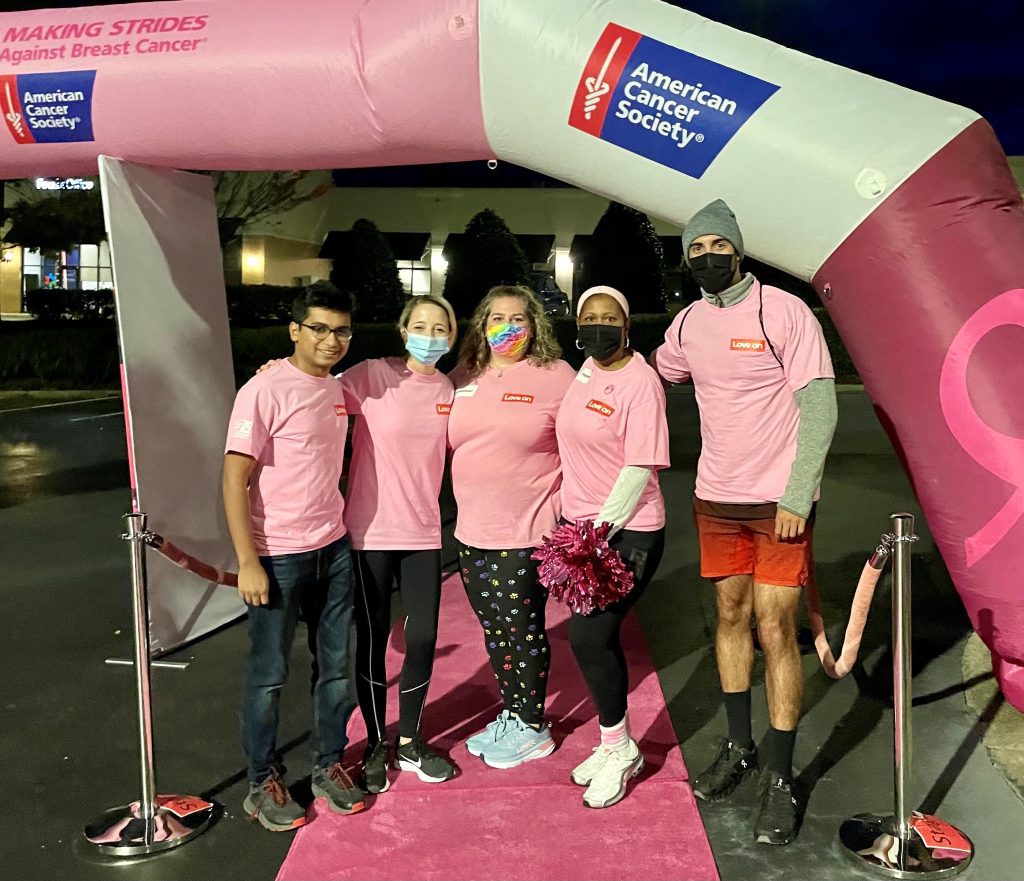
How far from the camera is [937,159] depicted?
3543mm

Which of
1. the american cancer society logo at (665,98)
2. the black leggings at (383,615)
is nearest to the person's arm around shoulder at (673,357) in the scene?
the american cancer society logo at (665,98)

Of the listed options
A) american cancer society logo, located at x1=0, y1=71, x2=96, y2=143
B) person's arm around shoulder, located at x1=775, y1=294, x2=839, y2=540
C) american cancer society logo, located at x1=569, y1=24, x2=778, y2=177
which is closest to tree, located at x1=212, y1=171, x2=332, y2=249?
american cancer society logo, located at x1=0, y1=71, x2=96, y2=143

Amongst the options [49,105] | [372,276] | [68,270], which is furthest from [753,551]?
[68,270]

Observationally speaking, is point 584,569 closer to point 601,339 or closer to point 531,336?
point 601,339

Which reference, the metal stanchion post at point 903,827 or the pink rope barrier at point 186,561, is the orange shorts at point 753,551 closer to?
the metal stanchion post at point 903,827

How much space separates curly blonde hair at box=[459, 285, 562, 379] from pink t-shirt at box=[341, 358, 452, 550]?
0.80 feet

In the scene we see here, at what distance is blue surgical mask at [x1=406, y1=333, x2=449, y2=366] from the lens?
3.59 m

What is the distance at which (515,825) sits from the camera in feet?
11.2

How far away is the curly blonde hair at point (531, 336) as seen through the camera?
146 inches

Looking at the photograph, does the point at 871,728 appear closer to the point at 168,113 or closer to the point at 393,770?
the point at 393,770

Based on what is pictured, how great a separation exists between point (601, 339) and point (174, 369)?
2666mm

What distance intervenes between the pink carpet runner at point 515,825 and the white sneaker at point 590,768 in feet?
0.12

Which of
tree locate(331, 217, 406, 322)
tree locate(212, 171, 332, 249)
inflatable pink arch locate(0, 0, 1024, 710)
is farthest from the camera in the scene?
tree locate(331, 217, 406, 322)

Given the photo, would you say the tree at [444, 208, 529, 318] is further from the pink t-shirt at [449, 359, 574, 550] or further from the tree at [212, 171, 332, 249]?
the pink t-shirt at [449, 359, 574, 550]
